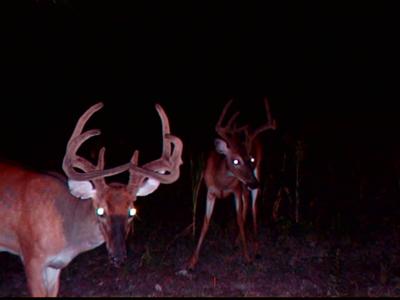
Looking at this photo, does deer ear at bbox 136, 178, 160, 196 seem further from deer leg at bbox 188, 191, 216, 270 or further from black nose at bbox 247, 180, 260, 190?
black nose at bbox 247, 180, 260, 190

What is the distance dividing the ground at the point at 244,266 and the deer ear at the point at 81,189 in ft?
5.41

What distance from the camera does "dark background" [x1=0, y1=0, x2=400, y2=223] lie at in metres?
13.8

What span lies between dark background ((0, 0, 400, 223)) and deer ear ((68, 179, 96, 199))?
4.89 m

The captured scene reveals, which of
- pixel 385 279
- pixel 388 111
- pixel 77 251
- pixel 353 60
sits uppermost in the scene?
pixel 353 60

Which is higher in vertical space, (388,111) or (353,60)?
(353,60)

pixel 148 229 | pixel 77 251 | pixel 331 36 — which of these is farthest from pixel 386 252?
pixel 331 36

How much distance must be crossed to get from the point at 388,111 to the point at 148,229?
10476 millimetres

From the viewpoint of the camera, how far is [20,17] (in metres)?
10.6

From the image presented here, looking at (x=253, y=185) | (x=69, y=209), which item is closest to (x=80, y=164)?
(x=69, y=209)

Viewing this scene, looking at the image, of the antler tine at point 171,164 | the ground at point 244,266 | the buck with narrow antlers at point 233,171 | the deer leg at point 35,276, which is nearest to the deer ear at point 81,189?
the antler tine at point 171,164

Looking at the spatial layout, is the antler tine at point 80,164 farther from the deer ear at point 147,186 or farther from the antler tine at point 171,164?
the antler tine at point 171,164

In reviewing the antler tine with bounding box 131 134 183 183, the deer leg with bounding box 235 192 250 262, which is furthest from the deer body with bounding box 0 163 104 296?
the deer leg with bounding box 235 192 250 262

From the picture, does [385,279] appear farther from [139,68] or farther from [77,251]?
[139,68]

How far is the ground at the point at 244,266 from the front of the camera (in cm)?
793
